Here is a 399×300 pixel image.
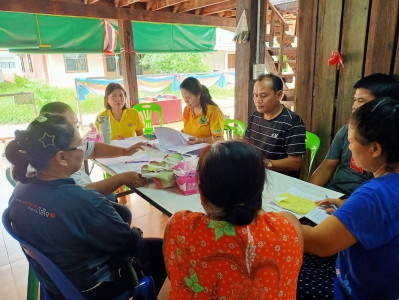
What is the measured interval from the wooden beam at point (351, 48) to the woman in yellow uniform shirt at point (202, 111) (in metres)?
1.12

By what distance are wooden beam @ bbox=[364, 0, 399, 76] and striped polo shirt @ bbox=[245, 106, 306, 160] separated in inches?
28.2

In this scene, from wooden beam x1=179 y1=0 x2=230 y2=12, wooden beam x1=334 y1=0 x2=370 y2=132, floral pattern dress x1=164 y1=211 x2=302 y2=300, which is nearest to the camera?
floral pattern dress x1=164 y1=211 x2=302 y2=300

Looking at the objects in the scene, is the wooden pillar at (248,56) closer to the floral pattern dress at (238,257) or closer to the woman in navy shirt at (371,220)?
the woman in navy shirt at (371,220)

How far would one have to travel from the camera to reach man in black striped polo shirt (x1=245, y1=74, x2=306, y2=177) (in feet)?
6.90

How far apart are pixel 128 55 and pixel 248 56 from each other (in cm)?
254

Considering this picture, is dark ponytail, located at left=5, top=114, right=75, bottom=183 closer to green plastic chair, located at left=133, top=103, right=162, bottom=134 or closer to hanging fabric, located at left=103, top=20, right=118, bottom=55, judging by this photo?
green plastic chair, located at left=133, top=103, right=162, bottom=134

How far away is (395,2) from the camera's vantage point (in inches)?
79.5

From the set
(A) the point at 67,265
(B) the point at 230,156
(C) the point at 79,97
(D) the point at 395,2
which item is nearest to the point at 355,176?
(D) the point at 395,2

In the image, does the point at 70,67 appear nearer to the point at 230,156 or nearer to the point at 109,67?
the point at 109,67

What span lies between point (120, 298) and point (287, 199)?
35.8 inches

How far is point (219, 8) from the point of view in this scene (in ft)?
16.7

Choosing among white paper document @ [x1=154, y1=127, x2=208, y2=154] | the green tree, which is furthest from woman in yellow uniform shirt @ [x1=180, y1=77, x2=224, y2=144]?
the green tree

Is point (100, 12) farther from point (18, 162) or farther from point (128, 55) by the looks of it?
point (18, 162)

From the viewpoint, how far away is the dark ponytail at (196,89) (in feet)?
9.41
